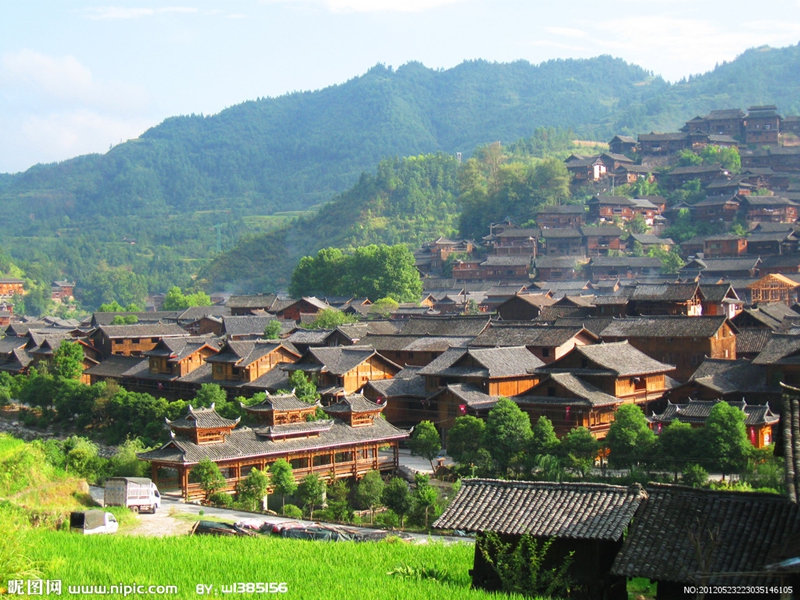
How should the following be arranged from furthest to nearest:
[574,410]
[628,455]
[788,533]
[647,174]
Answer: [647,174]
[574,410]
[628,455]
[788,533]

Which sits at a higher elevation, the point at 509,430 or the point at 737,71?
the point at 737,71

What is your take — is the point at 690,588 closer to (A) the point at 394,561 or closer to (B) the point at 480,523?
(B) the point at 480,523

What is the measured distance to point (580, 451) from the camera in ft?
99.1

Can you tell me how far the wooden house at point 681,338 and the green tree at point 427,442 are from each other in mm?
11512

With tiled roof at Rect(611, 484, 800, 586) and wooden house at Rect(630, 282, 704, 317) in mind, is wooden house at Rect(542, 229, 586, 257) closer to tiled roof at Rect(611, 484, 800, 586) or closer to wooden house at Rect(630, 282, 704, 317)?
wooden house at Rect(630, 282, 704, 317)

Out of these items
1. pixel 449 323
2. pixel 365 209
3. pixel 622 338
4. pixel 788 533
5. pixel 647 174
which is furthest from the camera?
pixel 365 209

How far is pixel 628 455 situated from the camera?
29844 mm

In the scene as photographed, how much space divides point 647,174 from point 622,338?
49.6 m

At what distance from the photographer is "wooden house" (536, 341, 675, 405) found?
115 ft

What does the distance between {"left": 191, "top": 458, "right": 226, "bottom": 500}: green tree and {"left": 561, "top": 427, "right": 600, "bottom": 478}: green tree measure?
36.1 ft

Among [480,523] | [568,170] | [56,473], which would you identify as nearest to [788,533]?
[480,523]

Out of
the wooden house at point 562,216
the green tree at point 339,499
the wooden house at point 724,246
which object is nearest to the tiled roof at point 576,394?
the green tree at point 339,499

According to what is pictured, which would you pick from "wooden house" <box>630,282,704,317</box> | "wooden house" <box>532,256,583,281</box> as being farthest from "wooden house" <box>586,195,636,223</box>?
"wooden house" <box>630,282,704,317</box>

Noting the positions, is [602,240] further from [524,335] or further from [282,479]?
[282,479]
